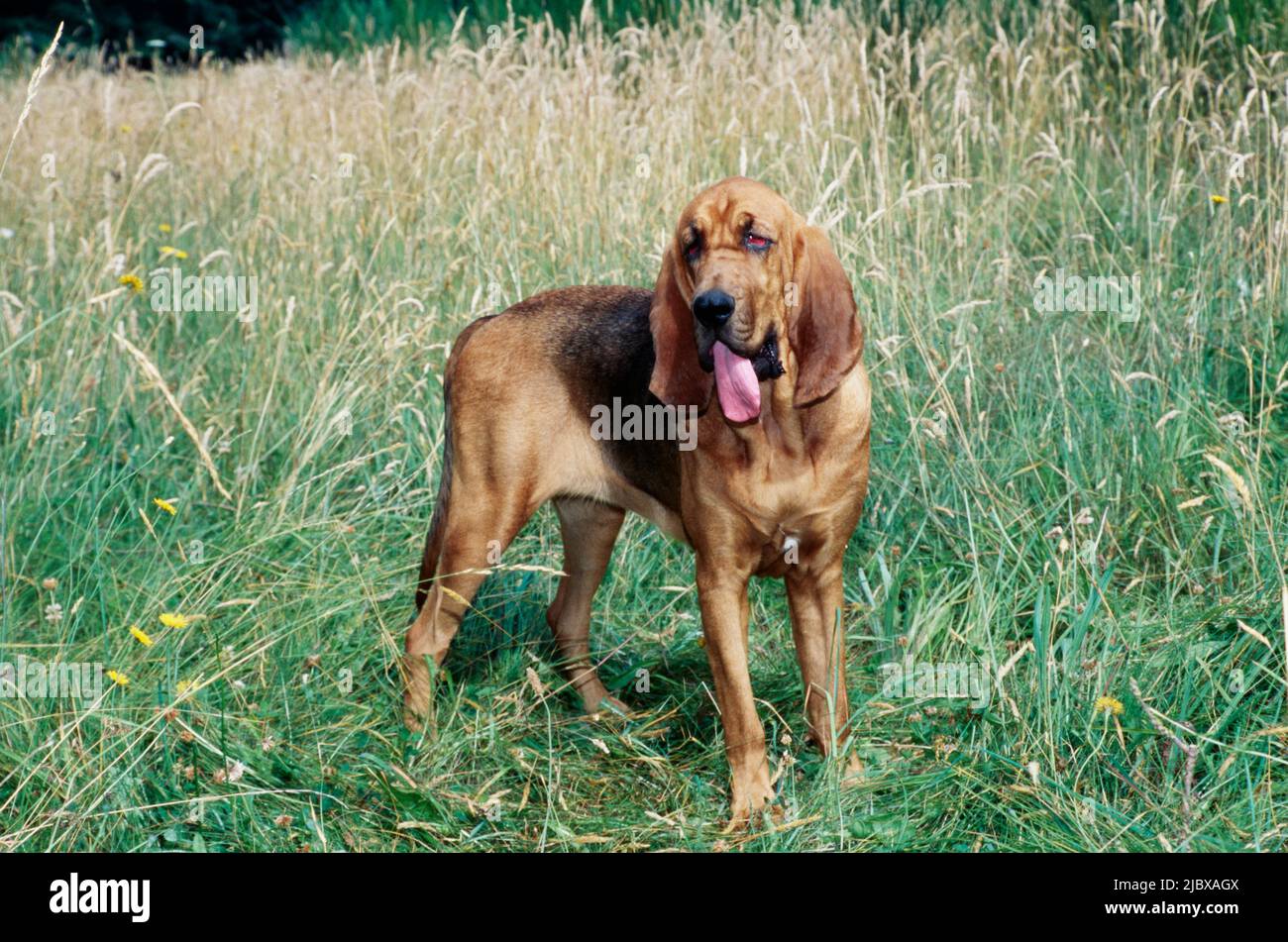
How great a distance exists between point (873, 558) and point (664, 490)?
0.95m

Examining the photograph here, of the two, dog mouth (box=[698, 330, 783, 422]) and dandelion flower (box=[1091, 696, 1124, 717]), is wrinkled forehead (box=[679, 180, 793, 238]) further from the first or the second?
dandelion flower (box=[1091, 696, 1124, 717])

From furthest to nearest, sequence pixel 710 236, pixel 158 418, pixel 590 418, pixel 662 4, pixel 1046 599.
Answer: pixel 662 4 → pixel 158 418 → pixel 590 418 → pixel 1046 599 → pixel 710 236

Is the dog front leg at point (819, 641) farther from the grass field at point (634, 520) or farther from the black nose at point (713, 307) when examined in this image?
the black nose at point (713, 307)

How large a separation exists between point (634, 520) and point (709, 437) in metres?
1.36

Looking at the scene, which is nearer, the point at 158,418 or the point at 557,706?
the point at 557,706

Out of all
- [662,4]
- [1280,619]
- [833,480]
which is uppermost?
[662,4]

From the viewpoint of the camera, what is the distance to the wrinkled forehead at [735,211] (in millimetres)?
3545

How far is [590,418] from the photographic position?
14.1 ft

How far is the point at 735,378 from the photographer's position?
142 inches

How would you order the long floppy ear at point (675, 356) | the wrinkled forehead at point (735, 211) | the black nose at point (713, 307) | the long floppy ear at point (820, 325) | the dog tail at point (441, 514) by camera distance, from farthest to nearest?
the dog tail at point (441, 514) < the long floppy ear at point (675, 356) < the long floppy ear at point (820, 325) < the wrinkled forehead at point (735, 211) < the black nose at point (713, 307)

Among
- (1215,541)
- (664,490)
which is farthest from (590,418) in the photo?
(1215,541)

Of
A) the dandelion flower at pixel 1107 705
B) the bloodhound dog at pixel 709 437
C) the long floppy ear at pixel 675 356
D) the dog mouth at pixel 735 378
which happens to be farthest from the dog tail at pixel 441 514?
the dandelion flower at pixel 1107 705

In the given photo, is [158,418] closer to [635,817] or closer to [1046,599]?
[635,817]

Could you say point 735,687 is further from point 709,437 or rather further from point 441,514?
point 441,514
